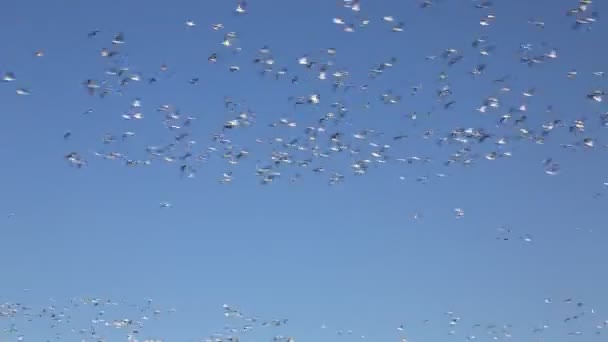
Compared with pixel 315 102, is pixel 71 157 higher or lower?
lower

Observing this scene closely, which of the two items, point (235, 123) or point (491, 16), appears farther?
point (235, 123)

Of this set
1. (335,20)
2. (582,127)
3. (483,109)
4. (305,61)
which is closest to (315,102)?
(305,61)

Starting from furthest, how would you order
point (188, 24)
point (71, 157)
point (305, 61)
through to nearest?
point (71, 157)
point (305, 61)
point (188, 24)

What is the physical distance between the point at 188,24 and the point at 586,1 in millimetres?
11013

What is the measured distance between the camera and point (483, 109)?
2658 cm

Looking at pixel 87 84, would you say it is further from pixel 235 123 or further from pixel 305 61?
pixel 305 61

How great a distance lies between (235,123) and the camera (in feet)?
99.3

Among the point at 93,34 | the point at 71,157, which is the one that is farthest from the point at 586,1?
the point at 71,157

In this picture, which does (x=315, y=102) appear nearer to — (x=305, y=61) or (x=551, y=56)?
(x=305, y=61)

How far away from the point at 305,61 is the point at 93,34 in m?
6.30

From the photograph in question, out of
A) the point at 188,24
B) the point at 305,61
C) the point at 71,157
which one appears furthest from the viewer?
the point at 71,157

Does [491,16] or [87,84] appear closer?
[491,16]

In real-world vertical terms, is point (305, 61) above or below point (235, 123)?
above

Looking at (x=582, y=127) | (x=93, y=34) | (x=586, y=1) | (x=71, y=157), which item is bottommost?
(x=71, y=157)
